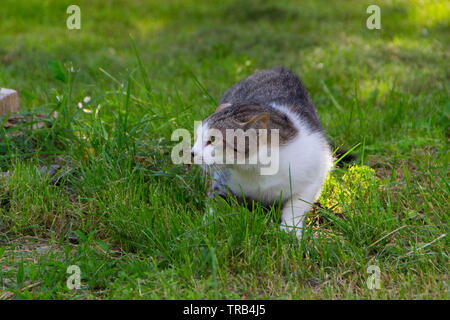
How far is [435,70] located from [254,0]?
9.26 feet

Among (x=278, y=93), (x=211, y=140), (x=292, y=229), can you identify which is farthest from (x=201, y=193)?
(x=278, y=93)

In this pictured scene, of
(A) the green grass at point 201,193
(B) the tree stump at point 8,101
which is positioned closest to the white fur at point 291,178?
(A) the green grass at point 201,193

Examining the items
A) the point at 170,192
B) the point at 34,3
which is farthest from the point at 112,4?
the point at 170,192

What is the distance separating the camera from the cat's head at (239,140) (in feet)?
7.51

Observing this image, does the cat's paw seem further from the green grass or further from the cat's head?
the cat's head

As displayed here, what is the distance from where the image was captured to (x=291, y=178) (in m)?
2.44

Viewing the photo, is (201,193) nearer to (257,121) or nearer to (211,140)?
(211,140)

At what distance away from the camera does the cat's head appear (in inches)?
90.1

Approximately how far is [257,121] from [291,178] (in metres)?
0.34

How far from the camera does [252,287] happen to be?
2018mm

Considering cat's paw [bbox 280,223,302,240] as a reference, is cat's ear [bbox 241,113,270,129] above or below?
above

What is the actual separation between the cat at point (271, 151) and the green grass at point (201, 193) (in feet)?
0.46

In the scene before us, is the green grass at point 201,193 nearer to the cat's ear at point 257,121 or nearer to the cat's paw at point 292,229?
the cat's paw at point 292,229

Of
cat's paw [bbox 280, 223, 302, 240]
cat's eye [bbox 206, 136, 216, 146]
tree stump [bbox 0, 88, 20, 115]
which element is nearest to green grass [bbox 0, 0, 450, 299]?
cat's paw [bbox 280, 223, 302, 240]
